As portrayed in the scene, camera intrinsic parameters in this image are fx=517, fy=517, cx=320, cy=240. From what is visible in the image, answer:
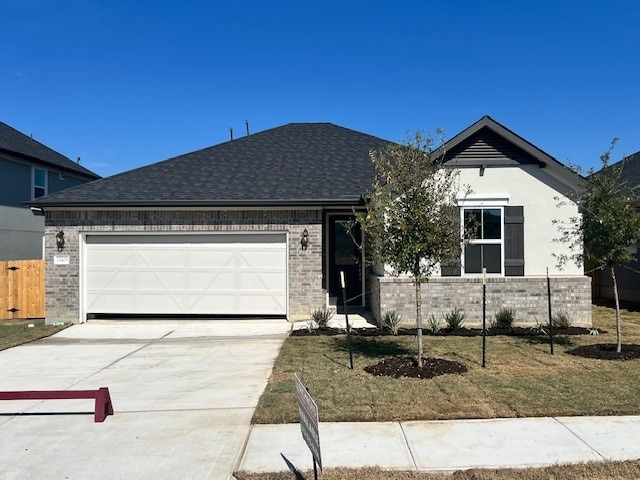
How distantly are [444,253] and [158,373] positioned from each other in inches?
192

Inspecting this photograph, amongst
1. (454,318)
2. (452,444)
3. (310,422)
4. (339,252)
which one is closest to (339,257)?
(339,252)

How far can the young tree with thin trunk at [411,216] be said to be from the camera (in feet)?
25.0

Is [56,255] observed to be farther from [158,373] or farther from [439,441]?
[439,441]

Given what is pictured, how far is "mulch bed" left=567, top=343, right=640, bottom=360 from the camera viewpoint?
8.74 meters

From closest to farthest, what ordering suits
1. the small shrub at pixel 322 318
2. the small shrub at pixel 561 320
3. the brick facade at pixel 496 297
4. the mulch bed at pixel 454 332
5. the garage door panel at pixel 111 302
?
1. the mulch bed at pixel 454 332
2. the small shrub at pixel 561 320
3. the small shrub at pixel 322 318
4. the brick facade at pixel 496 297
5. the garage door panel at pixel 111 302

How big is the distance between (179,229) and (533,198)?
8936 millimetres

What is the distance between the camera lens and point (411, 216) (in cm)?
764

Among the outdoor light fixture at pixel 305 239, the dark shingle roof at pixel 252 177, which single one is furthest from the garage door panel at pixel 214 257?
the outdoor light fixture at pixel 305 239

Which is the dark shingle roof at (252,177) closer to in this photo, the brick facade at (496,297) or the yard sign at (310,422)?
the brick facade at (496,297)

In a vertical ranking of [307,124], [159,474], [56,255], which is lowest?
[159,474]

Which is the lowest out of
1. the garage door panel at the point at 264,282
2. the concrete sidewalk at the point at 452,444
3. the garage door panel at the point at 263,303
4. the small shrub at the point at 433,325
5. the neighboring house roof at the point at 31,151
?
the concrete sidewalk at the point at 452,444

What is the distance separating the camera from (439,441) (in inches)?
203

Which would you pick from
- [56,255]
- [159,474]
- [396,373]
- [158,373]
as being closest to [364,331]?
[396,373]

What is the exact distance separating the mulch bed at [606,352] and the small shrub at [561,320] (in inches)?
73.6
